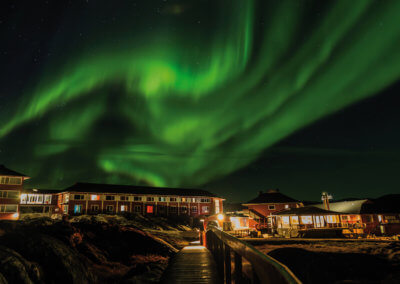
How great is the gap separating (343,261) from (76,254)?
2307 centimetres

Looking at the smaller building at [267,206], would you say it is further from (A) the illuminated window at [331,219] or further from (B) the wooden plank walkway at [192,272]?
(B) the wooden plank walkway at [192,272]

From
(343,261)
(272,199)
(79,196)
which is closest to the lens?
(343,261)

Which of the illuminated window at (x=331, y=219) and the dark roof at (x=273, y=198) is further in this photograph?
the dark roof at (x=273, y=198)

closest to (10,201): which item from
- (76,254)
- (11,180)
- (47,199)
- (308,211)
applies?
(11,180)

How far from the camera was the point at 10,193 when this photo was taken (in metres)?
46.4

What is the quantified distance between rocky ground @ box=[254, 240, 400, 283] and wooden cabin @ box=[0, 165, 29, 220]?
4199 cm

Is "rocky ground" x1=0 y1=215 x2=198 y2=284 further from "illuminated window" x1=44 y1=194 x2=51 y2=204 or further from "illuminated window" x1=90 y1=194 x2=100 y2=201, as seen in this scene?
"illuminated window" x1=44 y1=194 x2=51 y2=204

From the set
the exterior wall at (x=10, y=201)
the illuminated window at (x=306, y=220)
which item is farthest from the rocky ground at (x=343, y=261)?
the exterior wall at (x=10, y=201)

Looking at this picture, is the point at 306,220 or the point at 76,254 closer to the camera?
the point at 76,254

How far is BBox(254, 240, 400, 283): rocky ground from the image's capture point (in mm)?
22812

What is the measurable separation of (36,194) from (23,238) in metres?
59.9

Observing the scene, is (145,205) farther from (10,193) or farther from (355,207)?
(355,207)

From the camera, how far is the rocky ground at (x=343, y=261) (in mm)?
22812

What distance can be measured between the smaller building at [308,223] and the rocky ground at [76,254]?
65.2 ft
